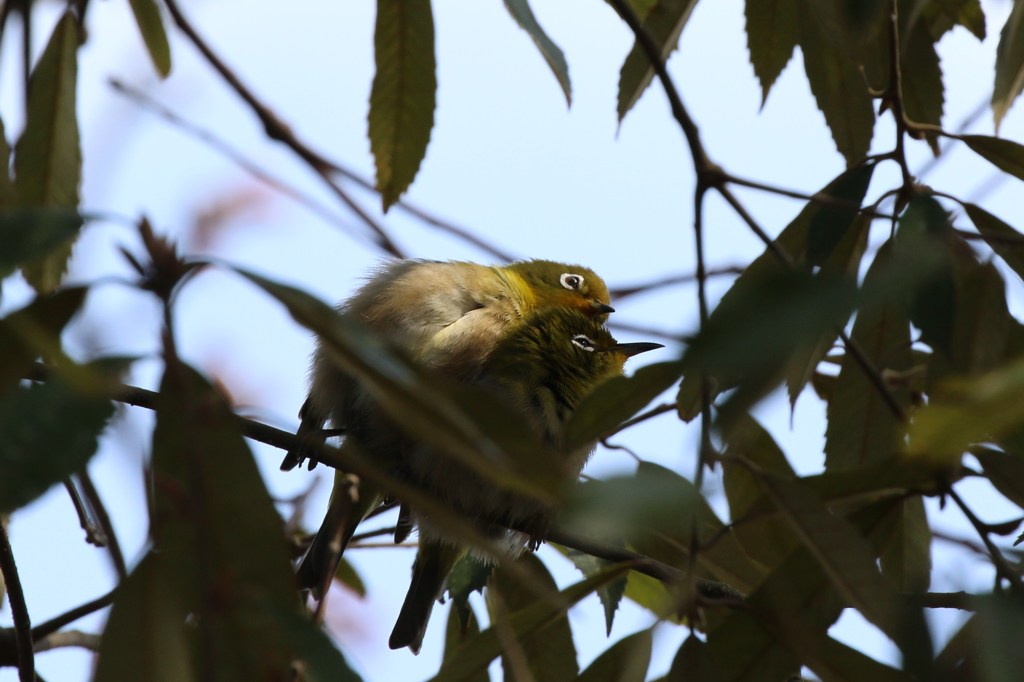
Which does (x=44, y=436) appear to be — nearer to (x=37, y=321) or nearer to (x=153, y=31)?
(x=37, y=321)

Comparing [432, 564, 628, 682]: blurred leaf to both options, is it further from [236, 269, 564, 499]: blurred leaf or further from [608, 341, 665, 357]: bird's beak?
[608, 341, 665, 357]: bird's beak

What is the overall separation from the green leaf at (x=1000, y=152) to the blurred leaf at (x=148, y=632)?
6.39ft

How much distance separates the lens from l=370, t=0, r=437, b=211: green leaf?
2.75m

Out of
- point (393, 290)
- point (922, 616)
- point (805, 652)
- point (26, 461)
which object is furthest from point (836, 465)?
point (26, 461)

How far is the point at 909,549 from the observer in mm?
2695

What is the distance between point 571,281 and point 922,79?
5.11 ft

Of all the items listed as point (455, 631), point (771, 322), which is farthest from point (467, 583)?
point (771, 322)

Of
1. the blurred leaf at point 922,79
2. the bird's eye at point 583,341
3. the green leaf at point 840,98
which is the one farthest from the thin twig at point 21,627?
the blurred leaf at point 922,79

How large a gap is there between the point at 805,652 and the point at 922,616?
348mm

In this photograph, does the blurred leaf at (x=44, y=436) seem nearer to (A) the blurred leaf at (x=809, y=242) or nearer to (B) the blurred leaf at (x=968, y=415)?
(B) the blurred leaf at (x=968, y=415)

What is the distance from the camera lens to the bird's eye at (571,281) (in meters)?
4.34

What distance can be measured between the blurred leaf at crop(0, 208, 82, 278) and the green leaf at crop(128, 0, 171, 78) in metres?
1.91

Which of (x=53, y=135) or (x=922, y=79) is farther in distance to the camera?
(x=922, y=79)

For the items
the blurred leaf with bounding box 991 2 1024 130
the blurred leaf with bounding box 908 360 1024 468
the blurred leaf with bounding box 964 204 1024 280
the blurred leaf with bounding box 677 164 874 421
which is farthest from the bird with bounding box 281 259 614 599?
the blurred leaf with bounding box 908 360 1024 468
